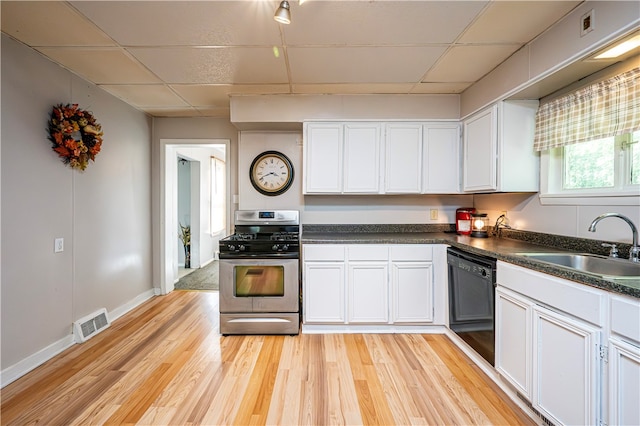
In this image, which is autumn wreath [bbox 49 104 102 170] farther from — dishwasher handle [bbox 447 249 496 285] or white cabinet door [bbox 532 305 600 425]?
white cabinet door [bbox 532 305 600 425]

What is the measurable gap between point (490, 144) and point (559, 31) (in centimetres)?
91

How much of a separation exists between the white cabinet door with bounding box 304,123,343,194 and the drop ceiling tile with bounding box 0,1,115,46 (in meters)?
1.76

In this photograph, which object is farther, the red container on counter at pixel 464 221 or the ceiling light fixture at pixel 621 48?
the red container on counter at pixel 464 221

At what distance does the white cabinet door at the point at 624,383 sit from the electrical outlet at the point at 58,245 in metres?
3.60

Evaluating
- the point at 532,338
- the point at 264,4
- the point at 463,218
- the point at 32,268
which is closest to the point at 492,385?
the point at 532,338

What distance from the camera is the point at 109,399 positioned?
1.89 metres

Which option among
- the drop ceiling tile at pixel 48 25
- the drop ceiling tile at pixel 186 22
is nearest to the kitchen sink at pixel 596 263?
the drop ceiling tile at pixel 186 22

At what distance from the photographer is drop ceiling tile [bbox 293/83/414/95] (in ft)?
9.37

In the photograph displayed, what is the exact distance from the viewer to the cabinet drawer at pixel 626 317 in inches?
46.3

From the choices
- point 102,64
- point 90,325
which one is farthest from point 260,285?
point 102,64

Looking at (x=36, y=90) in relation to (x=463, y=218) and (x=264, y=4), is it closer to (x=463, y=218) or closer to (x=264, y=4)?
(x=264, y=4)

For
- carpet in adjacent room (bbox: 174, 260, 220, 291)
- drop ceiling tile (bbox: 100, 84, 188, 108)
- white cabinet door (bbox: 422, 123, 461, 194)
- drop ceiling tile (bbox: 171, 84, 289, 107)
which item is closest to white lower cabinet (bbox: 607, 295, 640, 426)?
white cabinet door (bbox: 422, 123, 461, 194)

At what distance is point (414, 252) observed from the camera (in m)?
2.83

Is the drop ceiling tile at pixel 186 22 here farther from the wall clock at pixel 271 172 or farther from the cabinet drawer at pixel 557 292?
the cabinet drawer at pixel 557 292
